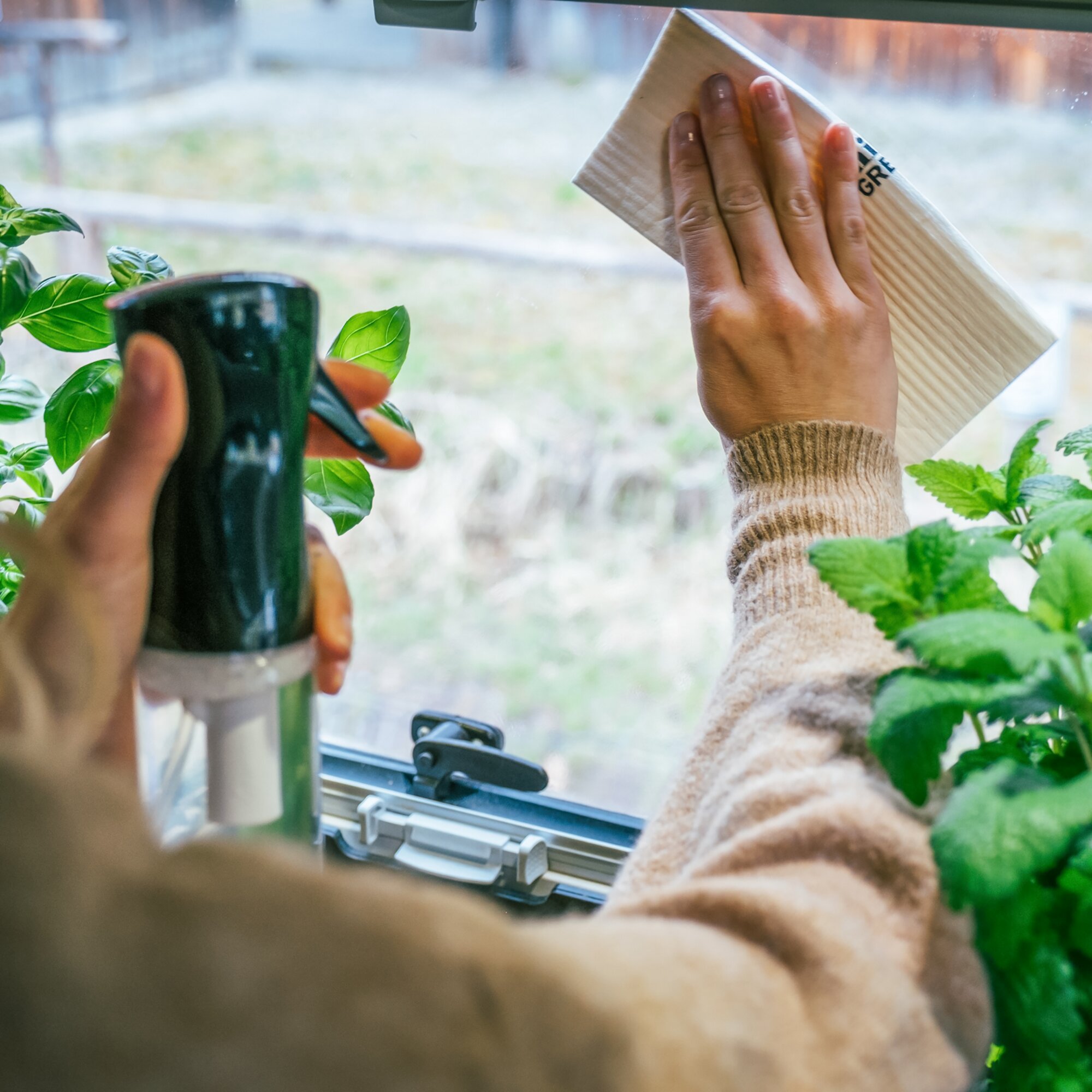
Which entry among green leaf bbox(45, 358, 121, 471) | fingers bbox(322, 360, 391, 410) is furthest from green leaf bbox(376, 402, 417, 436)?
green leaf bbox(45, 358, 121, 471)

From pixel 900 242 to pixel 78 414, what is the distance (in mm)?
495

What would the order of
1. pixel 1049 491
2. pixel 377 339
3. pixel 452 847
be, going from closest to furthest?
1. pixel 1049 491
2. pixel 377 339
3. pixel 452 847

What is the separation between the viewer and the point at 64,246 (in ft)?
2.83

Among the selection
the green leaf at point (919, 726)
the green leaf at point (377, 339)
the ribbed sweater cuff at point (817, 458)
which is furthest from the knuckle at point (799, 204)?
the green leaf at point (919, 726)

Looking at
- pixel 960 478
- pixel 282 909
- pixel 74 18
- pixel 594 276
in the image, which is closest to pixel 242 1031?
pixel 282 909

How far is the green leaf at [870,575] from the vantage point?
1.34 feet

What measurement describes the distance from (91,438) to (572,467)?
0.59 meters

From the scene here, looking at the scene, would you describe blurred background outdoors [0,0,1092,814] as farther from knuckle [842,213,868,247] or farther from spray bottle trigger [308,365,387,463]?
spray bottle trigger [308,365,387,463]

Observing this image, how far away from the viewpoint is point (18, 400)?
23.3 inches

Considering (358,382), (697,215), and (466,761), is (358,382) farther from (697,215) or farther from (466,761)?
(466,761)

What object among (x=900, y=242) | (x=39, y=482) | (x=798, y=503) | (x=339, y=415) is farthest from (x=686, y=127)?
(x=39, y=482)

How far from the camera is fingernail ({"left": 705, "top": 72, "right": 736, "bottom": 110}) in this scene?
1.94ft

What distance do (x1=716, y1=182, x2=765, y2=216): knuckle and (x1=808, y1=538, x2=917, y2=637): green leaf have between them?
0.28 m

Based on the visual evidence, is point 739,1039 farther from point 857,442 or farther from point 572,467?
point 572,467
